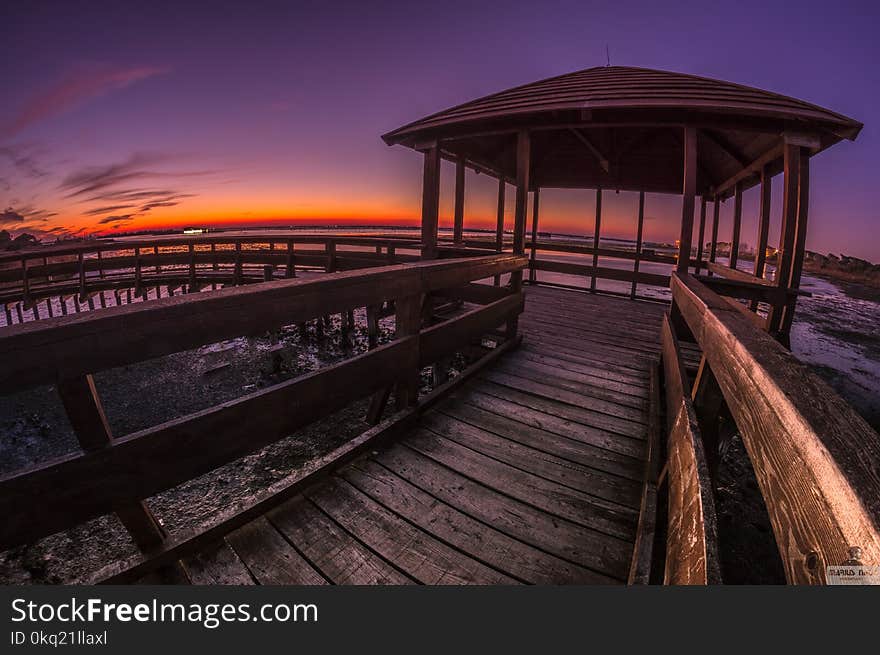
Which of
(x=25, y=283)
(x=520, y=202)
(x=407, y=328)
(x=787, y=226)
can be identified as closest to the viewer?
(x=407, y=328)

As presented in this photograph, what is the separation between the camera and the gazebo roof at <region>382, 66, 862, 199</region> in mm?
4570

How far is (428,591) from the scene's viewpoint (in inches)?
46.6

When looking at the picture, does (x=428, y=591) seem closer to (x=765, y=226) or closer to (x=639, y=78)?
(x=639, y=78)

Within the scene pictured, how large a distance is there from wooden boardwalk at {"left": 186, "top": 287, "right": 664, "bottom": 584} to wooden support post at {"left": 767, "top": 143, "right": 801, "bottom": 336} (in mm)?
3113

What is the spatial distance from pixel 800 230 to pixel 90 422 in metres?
7.60

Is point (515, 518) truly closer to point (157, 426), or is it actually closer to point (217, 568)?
point (217, 568)

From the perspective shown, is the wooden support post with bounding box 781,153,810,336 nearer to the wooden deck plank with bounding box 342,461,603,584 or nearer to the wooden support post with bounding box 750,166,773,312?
the wooden support post with bounding box 750,166,773,312

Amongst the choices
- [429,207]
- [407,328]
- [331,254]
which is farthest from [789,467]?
[331,254]

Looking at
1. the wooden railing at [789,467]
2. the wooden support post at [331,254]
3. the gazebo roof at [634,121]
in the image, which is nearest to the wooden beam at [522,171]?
the gazebo roof at [634,121]

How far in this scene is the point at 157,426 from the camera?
1422mm

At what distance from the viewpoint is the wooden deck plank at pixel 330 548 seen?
1.65 metres

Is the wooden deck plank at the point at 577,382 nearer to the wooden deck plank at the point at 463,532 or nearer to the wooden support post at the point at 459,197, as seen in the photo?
the wooden deck plank at the point at 463,532

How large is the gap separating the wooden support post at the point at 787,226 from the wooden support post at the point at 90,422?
6.69 metres

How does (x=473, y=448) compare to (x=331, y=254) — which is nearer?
(x=473, y=448)
